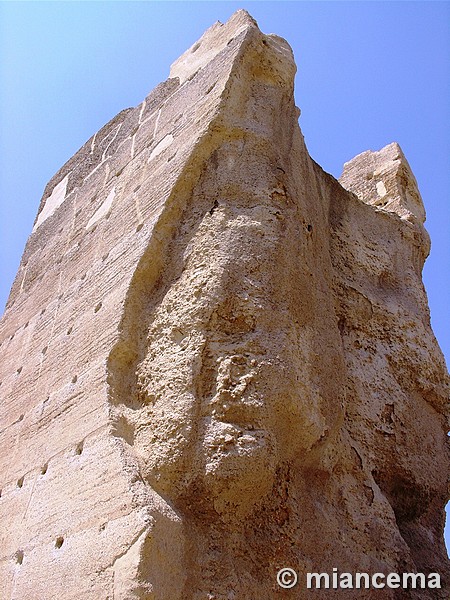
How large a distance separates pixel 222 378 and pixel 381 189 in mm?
3735

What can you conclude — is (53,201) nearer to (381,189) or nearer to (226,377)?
(381,189)

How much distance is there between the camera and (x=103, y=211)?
5.31m

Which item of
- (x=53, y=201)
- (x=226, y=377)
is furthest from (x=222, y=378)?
(x=53, y=201)

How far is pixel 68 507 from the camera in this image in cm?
359

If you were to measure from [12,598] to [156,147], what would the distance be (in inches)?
120

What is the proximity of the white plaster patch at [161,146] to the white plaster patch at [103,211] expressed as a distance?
1.66ft

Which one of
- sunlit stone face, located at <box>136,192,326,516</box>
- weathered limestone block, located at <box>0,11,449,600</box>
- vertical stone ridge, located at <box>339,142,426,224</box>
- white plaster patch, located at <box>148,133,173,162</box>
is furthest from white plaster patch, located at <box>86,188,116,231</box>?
vertical stone ridge, located at <box>339,142,426,224</box>

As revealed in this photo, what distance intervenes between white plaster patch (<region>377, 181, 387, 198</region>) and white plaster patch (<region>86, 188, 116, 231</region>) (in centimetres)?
260

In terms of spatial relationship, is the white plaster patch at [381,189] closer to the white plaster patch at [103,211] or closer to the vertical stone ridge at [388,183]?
the vertical stone ridge at [388,183]

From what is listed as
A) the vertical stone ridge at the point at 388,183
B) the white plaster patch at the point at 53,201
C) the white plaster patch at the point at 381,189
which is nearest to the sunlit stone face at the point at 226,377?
the vertical stone ridge at the point at 388,183

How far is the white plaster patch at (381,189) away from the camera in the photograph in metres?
6.54

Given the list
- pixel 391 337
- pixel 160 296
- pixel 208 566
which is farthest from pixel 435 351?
pixel 208 566

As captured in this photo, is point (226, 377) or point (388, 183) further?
point (388, 183)

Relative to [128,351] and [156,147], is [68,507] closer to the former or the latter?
[128,351]
